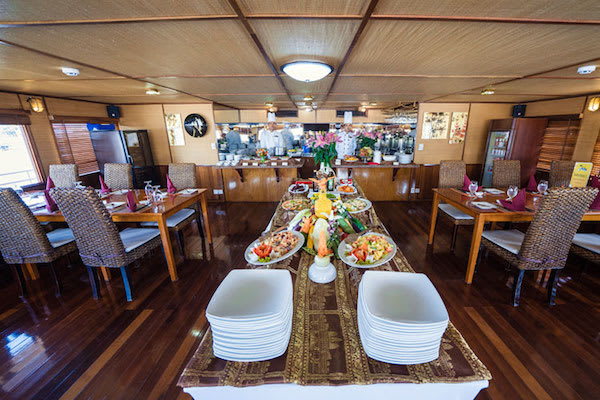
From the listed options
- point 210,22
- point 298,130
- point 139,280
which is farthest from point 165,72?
point 298,130

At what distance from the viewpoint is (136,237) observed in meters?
2.40

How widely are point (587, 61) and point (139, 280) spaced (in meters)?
4.84

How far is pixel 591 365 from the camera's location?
154 centimetres

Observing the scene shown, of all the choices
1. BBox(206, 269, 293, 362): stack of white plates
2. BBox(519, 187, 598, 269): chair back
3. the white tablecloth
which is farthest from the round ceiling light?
BBox(519, 187, 598, 269): chair back

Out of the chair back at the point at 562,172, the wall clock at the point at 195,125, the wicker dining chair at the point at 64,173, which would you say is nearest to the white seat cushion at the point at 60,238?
the wicker dining chair at the point at 64,173

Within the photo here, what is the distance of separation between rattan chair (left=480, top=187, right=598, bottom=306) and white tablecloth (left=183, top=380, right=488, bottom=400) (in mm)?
1713

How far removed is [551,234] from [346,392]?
7.21 feet

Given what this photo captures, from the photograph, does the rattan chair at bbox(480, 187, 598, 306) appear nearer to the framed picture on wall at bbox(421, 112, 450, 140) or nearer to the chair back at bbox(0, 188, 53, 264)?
the framed picture on wall at bbox(421, 112, 450, 140)

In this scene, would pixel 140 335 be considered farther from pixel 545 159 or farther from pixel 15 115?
pixel 545 159

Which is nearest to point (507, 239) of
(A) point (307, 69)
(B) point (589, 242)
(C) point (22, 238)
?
(B) point (589, 242)

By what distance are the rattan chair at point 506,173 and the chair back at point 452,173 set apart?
0.55m

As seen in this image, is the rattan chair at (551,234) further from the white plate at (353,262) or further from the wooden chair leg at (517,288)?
the white plate at (353,262)

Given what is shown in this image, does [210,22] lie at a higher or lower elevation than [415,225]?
higher

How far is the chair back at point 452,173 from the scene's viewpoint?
130 inches
